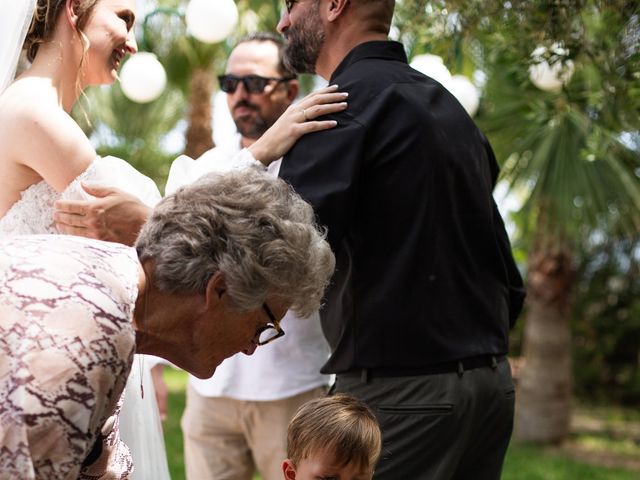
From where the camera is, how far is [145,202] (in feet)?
10.2

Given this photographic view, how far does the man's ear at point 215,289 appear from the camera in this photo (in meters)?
2.12

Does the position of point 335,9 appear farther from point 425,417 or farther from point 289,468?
point 289,468

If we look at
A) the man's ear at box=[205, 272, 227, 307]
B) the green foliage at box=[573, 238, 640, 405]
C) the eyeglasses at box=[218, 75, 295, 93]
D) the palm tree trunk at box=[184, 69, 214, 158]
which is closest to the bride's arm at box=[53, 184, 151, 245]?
the man's ear at box=[205, 272, 227, 307]

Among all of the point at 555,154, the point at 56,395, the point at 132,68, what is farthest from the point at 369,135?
the point at 555,154

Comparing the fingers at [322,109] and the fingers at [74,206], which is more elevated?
the fingers at [322,109]

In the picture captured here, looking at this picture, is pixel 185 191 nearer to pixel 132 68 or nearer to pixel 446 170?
pixel 446 170

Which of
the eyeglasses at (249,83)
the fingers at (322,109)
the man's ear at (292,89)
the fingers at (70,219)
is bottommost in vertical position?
the man's ear at (292,89)

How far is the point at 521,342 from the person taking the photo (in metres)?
12.7

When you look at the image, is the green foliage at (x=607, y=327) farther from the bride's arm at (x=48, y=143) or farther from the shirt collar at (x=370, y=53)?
the bride's arm at (x=48, y=143)

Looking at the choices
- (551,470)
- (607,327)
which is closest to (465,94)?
(551,470)

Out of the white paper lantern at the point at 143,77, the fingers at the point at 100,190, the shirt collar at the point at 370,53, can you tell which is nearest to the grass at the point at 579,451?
the white paper lantern at the point at 143,77

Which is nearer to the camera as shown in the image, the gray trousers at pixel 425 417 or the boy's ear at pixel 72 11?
the gray trousers at pixel 425 417

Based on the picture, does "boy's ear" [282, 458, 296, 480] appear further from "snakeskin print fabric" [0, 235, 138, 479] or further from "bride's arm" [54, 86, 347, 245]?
"snakeskin print fabric" [0, 235, 138, 479]

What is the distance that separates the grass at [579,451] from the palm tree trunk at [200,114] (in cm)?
310
